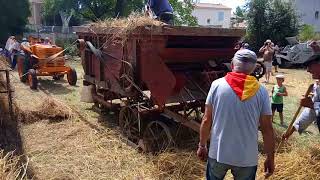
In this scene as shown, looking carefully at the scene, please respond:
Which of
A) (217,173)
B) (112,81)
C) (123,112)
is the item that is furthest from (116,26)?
(217,173)

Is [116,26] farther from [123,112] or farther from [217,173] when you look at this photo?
[217,173]

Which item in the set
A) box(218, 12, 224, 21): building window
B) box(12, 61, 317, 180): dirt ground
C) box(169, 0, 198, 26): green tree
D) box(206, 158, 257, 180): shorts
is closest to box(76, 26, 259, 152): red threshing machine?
box(12, 61, 317, 180): dirt ground

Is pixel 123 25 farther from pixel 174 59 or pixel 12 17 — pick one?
pixel 12 17

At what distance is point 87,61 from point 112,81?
4.80 feet

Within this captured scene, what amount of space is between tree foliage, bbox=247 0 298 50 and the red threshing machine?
855 inches

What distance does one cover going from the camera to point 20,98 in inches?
376

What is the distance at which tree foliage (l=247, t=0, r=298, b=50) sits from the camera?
2634cm

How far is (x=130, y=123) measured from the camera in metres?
6.43

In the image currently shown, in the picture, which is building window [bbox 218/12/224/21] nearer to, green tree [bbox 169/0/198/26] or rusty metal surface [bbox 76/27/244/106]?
green tree [bbox 169/0/198/26]

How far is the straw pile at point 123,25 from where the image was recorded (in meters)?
5.39

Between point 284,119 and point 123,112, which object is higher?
point 123,112

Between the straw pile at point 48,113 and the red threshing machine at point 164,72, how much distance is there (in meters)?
1.76

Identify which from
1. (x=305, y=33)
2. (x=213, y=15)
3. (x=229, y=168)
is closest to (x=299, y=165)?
(x=229, y=168)

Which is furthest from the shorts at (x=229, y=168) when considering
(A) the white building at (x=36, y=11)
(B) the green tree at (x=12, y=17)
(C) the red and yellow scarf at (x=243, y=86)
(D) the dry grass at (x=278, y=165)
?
(A) the white building at (x=36, y=11)
